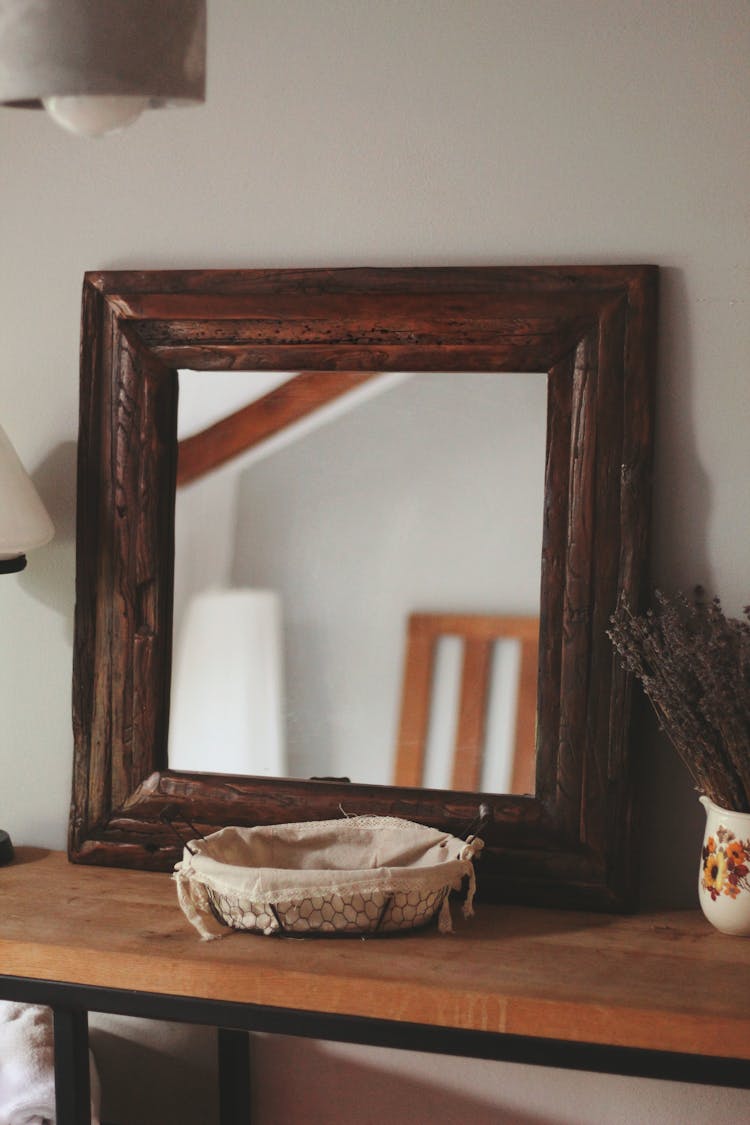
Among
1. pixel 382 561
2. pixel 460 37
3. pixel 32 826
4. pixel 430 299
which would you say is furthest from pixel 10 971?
pixel 460 37

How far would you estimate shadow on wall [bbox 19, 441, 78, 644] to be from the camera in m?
1.85

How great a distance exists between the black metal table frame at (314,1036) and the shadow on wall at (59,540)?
598 millimetres

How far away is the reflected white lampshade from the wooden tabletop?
0.24 m

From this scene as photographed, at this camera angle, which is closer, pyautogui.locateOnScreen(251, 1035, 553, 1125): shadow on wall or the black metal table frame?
the black metal table frame

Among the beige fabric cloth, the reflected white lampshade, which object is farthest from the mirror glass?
the beige fabric cloth

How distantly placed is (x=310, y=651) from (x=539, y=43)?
36.5 inches

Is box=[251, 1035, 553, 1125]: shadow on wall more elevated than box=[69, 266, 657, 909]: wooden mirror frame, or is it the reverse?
box=[69, 266, 657, 909]: wooden mirror frame

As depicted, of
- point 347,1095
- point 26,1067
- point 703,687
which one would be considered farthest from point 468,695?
point 26,1067

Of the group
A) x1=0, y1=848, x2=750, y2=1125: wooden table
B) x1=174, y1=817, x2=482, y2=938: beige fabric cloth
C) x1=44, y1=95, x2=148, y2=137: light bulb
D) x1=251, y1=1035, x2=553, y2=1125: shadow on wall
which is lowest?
x1=251, y1=1035, x2=553, y2=1125: shadow on wall

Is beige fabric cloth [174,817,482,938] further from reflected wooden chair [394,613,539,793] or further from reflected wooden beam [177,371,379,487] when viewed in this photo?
reflected wooden beam [177,371,379,487]

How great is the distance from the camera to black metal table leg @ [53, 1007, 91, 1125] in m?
1.50

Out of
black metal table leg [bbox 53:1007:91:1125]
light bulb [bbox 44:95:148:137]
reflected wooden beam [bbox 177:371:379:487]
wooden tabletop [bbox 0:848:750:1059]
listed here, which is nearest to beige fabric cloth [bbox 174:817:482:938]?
wooden tabletop [bbox 0:848:750:1059]

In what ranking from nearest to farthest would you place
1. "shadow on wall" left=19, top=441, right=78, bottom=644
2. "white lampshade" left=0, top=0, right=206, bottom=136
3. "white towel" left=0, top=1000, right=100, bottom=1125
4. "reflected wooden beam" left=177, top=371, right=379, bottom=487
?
"white lampshade" left=0, top=0, right=206, bottom=136, "white towel" left=0, top=1000, right=100, bottom=1125, "reflected wooden beam" left=177, top=371, right=379, bottom=487, "shadow on wall" left=19, top=441, right=78, bottom=644

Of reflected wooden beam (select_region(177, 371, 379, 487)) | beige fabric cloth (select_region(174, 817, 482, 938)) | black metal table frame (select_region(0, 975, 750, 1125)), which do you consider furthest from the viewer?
reflected wooden beam (select_region(177, 371, 379, 487))
